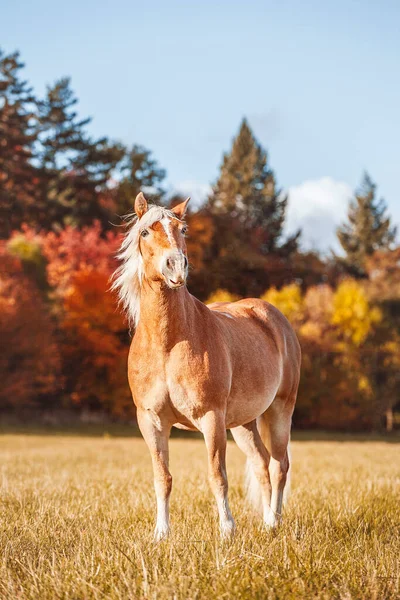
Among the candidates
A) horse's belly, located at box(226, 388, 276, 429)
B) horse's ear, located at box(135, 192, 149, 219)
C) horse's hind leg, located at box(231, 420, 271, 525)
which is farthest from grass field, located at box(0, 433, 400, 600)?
horse's ear, located at box(135, 192, 149, 219)

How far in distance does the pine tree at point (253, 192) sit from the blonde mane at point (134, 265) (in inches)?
1955

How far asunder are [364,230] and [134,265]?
200 ft

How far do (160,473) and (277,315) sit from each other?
236 centimetres

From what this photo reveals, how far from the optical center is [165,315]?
495 cm

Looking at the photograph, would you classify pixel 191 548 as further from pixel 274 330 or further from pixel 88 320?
pixel 88 320

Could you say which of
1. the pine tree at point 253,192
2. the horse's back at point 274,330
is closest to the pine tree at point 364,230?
the pine tree at point 253,192

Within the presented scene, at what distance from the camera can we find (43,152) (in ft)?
148

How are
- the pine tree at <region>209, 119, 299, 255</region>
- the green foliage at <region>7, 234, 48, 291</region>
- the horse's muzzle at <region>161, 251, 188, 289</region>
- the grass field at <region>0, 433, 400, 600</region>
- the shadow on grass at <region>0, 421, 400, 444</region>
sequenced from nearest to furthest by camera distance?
the grass field at <region>0, 433, 400, 600</region>
the horse's muzzle at <region>161, 251, 188, 289</region>
the shadow on grass at <region>0, 421, 400, 444</region>
the green foliage at <region>7, 234, 48, 291</region>
the pine tree at <region>209, 119, 299, 255</region>

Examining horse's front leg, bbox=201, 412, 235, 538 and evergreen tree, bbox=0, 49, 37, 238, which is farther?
evergreen tree, bbox=0, 49, 37, 238

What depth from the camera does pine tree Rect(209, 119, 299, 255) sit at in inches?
2295

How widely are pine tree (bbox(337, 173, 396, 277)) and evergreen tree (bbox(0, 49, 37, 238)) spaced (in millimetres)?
30024

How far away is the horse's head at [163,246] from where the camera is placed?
4555 millimetres

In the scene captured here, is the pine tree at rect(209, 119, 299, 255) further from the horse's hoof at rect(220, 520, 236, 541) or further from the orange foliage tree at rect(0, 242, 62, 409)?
the horse's hoof at rect(220, 520, 236, 541)

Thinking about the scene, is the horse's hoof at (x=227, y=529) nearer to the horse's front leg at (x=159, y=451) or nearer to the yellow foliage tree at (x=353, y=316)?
the horse's front leg at (x=159, y=451)
